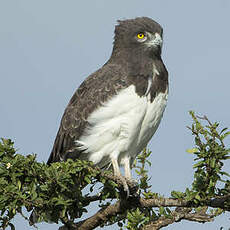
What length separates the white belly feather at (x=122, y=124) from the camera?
321 inches

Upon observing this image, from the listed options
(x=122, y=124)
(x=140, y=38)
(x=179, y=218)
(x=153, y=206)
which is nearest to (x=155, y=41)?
(x=140, y=38)

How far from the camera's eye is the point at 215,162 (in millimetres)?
5801

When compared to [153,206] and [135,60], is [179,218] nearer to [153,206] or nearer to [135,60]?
[153,206]

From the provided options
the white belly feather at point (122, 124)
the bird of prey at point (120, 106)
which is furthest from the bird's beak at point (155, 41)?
the white belly feather at point (122, 124)

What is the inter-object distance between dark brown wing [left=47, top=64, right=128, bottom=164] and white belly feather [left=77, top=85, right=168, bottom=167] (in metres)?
0.14

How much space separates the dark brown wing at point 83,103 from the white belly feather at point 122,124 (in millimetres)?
136

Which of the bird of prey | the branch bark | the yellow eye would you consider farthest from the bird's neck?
the branch bark

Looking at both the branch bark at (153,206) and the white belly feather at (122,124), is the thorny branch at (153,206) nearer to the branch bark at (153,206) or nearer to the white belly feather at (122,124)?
the branch bark at (153,206)

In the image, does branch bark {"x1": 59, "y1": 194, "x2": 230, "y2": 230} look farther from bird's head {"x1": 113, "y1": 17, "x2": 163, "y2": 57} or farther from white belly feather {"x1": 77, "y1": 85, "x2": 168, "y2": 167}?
bird's head {"x1": 113, "y1": 17, "x2": 163, "y2": 57}

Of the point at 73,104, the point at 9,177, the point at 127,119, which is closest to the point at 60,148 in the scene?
the point at 73,104

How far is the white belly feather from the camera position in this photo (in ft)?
26.8

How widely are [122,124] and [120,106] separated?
0.29 m

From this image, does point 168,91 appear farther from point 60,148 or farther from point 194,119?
point 194,119

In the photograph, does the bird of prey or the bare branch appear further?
the bird of prey
